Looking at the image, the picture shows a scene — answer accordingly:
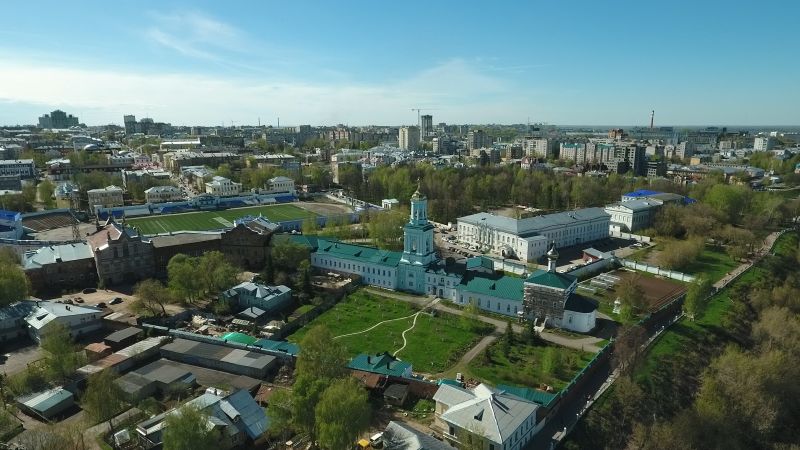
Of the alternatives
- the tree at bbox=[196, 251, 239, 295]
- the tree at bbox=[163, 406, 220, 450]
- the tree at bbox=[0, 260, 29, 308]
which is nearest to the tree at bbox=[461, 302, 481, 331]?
the tree at bbox=[196, 251, 239, 295]

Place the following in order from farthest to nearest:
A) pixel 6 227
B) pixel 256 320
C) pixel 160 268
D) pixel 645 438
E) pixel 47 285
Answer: pixel 6 227, pixel 160 268, pixel 47 285, pixel 256 320, pixel 645 438

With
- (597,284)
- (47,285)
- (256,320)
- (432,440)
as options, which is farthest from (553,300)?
(47,285)

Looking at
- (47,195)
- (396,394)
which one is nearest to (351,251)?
(396,394)

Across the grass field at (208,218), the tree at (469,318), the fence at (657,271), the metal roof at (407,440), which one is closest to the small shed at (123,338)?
the metal roof at (407,440)

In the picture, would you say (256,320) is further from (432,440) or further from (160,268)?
(432,440)

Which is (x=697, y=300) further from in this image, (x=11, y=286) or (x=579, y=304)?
(x=11, y=286)

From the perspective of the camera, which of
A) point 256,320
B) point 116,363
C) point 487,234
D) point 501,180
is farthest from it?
point 501,180
